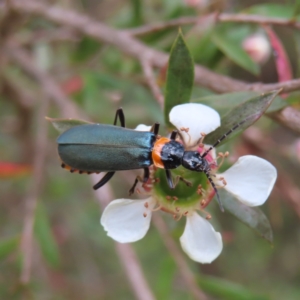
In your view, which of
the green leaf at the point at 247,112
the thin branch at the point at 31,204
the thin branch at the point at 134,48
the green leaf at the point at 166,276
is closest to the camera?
the green leaf at the point at 247,112

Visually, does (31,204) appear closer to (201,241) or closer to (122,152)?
(122,152)

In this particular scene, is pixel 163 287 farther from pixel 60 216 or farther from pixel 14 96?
pixel 60 216

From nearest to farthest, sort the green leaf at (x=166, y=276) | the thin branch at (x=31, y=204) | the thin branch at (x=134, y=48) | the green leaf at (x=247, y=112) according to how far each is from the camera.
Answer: the green leaf at (x=247, y=112) → the thin branch at (x=134, y=48) → the thin branch at (x=31, y=204) → the green leaf at (x=166, y=276)

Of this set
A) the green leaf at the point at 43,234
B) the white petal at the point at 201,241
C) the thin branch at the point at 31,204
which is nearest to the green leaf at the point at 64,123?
the white petal at the point at 201,241

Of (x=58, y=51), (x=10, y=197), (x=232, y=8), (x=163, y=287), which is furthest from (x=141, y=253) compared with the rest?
(x=232, y=8)

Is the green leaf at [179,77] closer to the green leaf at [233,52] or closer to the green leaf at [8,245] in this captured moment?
the green leaf at [233,52]

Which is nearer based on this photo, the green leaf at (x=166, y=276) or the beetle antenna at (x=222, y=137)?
the beetle antenna at (x=222, y=137)

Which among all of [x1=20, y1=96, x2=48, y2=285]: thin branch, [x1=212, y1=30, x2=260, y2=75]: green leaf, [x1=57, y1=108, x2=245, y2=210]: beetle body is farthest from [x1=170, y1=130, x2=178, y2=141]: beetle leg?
[x1=20, y1=96, x2=48, y2=285]: thin branch

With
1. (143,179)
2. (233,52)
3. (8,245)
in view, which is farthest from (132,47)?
(8,245)
